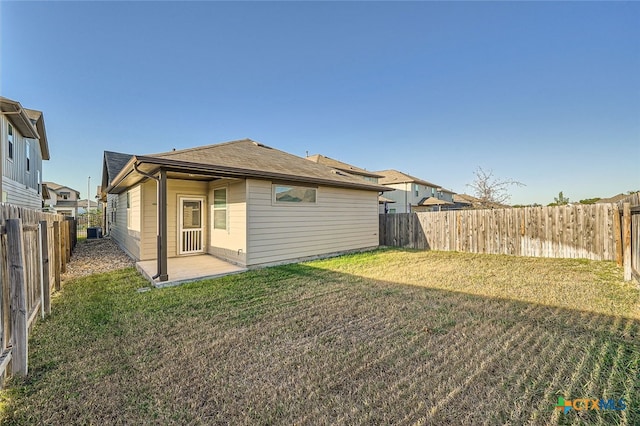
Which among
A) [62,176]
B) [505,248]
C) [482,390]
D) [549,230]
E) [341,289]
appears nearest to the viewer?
[482,390]

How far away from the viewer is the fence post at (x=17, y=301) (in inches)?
94.5

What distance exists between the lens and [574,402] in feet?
6.77

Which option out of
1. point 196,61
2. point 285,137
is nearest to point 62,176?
point 285,137

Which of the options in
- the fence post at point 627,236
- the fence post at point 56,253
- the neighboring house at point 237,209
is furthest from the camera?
the neighboring house at point 237,209

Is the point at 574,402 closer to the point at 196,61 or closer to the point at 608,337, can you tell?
the point at 608,337

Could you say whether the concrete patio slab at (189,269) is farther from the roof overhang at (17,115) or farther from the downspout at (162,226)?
the roof overhang at (17,115)

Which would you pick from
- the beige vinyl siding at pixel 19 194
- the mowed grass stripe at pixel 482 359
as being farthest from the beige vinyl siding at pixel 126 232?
the mowed grass stripe at pixel 482 359

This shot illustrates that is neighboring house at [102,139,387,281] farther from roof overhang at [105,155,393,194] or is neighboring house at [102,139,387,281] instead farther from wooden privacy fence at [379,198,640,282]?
wooden privacy fence at [379,198,640,282]

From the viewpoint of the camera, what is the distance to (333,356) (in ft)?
9.25

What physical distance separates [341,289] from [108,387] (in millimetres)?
3830

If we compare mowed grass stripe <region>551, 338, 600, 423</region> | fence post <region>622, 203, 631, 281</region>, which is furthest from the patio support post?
fence post <region>622, 203, 631, 281</region>

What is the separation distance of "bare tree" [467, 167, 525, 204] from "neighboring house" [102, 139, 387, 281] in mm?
12253

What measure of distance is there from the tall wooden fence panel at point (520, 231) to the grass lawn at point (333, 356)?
3.12m

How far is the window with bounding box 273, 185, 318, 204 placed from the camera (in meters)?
7.96
